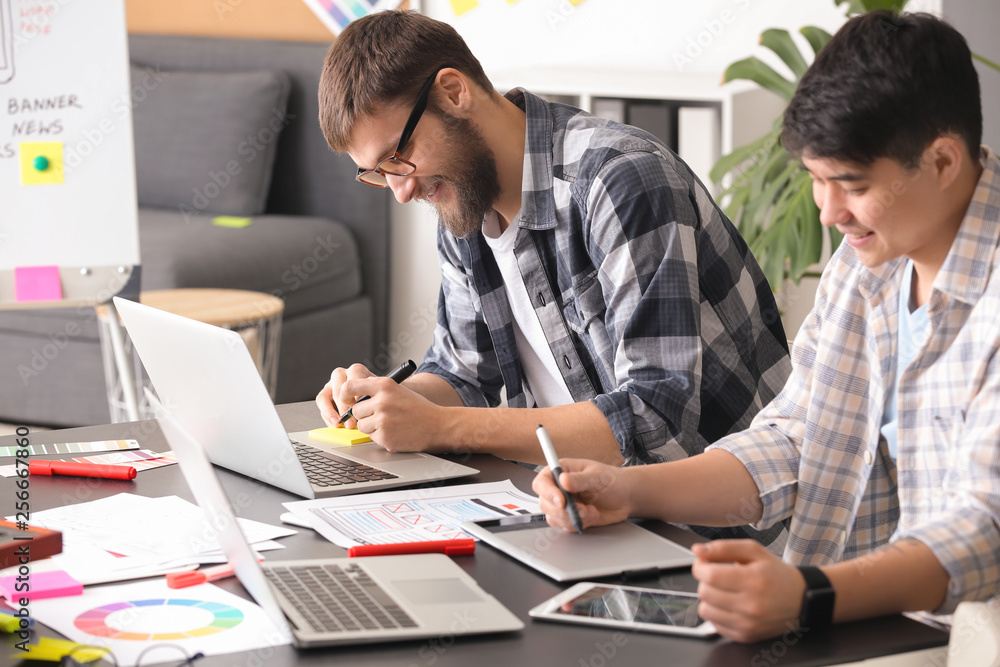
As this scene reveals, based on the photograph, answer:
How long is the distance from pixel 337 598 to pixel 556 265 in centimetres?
75

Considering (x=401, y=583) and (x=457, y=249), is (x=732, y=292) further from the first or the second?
(x=401, y=583)

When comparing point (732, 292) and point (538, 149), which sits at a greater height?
point (538, 149)

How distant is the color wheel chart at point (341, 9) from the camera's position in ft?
12.5

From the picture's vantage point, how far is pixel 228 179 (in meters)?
3.64

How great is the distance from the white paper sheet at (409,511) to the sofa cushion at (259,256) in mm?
2123

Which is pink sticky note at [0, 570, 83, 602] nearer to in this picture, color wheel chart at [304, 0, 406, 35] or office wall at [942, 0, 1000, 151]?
office wall at [942, 0, 1000, 151]

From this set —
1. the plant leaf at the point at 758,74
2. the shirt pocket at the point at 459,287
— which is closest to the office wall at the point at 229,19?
the plant leaf at the point at 758,74

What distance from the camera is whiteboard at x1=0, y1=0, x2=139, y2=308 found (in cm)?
222

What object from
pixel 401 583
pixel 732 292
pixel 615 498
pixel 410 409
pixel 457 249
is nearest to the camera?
pixel 401 583

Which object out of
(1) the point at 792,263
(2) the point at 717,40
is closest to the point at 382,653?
(1) the point at 792,263

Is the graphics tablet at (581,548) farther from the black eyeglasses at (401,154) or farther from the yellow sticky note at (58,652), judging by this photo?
the black eyeglasses at (401,154)

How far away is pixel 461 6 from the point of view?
3.71 meters

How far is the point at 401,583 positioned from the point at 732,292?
75 centimetres

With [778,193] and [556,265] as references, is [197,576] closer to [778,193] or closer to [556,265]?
[556,265]
